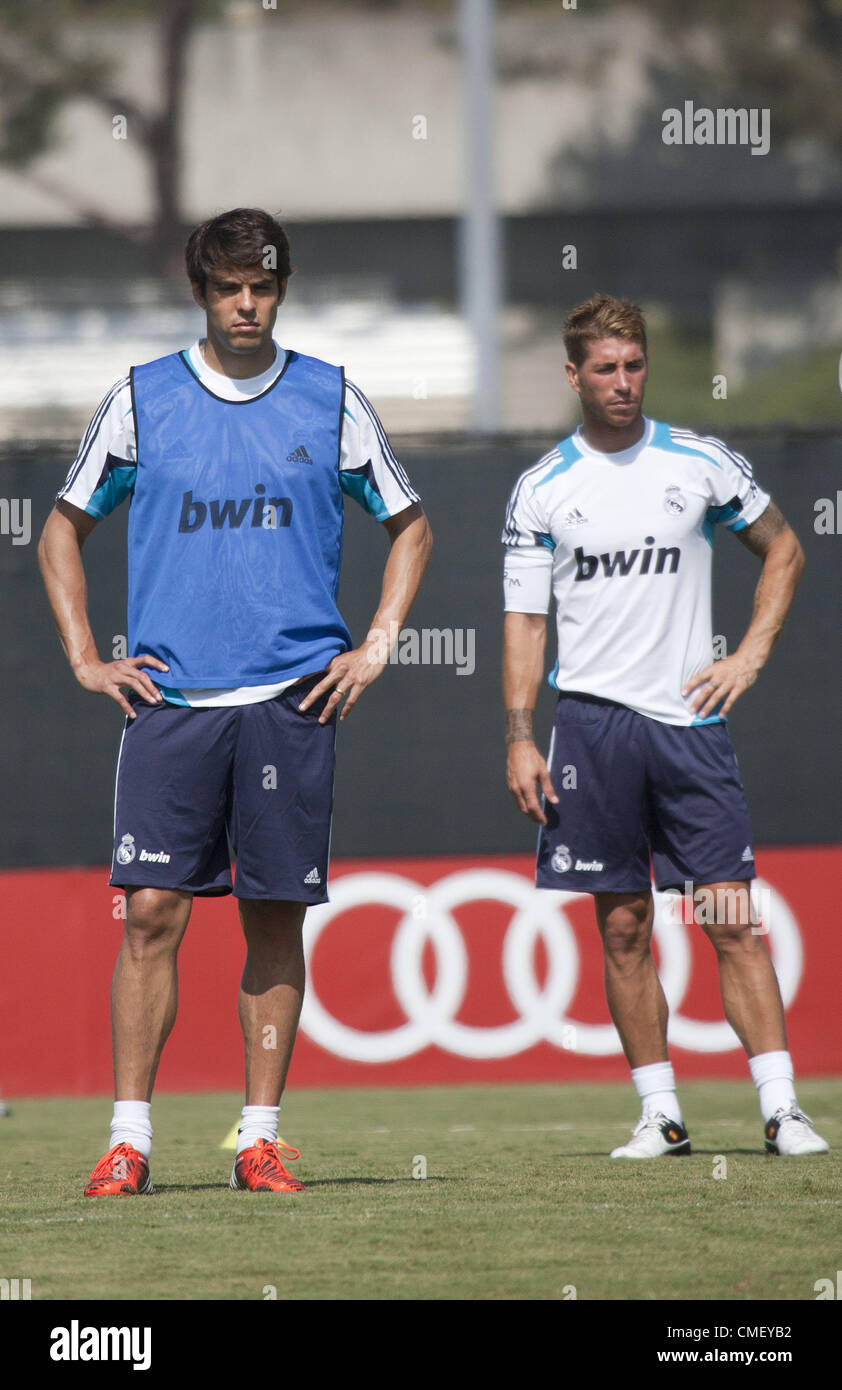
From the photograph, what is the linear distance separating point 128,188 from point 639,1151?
9.72 metres

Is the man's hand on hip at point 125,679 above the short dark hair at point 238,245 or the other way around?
the other way around

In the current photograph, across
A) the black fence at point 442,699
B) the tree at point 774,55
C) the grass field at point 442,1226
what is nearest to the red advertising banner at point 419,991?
the black fence at point 442,699

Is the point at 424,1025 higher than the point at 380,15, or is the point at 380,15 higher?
the point at 380,15

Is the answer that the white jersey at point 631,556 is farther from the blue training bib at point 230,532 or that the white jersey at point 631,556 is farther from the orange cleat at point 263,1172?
the orange cleat at point 263,1172

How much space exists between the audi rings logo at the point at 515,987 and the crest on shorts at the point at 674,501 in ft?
10.5

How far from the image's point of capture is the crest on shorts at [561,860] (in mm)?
4770

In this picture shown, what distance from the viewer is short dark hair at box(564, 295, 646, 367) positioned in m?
4.73

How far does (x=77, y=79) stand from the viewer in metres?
12.7

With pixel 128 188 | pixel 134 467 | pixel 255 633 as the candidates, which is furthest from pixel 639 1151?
pixel 128 188

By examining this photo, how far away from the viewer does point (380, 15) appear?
13281 mm

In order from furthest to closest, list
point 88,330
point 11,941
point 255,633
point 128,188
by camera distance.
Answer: point 128,188, point 88,330, point 11,941, point 255,633

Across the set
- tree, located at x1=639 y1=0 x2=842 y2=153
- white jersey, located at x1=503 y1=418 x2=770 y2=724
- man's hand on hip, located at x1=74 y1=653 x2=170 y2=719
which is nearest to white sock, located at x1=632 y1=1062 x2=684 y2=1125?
white jersey, located at x1=503 y1=418 x2=770 y2=724
